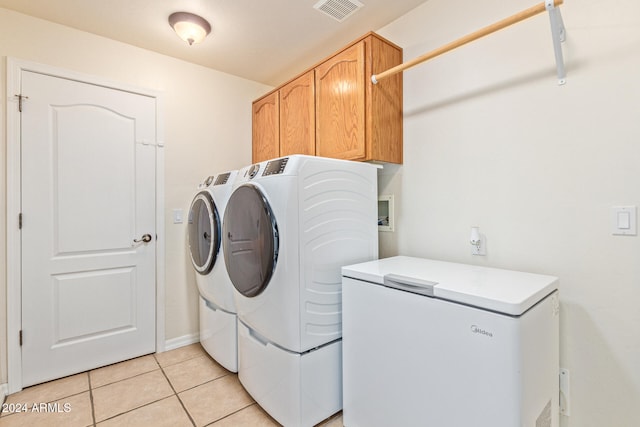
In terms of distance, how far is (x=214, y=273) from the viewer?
2129mm

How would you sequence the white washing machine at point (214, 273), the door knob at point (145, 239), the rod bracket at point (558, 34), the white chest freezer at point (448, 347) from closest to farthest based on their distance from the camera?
the white chest freezer at point (448, 347) → the rod bracket at point (558, 34) → the white washing machine at point (214, 273) → the door knob at point (145, 239)

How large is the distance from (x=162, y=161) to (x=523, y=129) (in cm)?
248

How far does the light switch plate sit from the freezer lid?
1.04ft

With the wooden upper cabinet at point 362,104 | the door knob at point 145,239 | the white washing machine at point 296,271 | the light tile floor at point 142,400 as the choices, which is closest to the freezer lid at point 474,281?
the white washing machine at point 296,271

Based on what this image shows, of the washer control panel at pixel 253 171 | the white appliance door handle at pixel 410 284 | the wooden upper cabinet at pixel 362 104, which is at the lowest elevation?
the white appliance door handle at pixel 410 284

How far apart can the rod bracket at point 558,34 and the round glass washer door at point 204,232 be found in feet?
6.64

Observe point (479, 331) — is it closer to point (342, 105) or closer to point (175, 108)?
point (342, 105)

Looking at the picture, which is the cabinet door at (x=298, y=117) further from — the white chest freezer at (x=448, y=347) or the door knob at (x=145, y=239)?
the door knob at (x=145, y=239)

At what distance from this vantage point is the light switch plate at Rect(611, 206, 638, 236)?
118 centimetres

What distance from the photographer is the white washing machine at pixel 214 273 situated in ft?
6.68

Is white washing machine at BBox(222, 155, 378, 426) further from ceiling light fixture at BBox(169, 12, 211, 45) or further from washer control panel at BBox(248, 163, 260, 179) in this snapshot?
ceiling light fixture at BBox(169, 12, 211, 45)

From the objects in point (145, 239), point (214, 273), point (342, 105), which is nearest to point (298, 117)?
point (342, 105)

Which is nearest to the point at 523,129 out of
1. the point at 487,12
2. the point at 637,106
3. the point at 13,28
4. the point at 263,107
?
the point at 637,106

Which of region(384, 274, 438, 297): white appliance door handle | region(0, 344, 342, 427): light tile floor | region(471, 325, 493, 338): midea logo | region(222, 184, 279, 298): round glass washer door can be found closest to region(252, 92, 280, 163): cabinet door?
region(222, 184, 279, 298): round glass washer door
